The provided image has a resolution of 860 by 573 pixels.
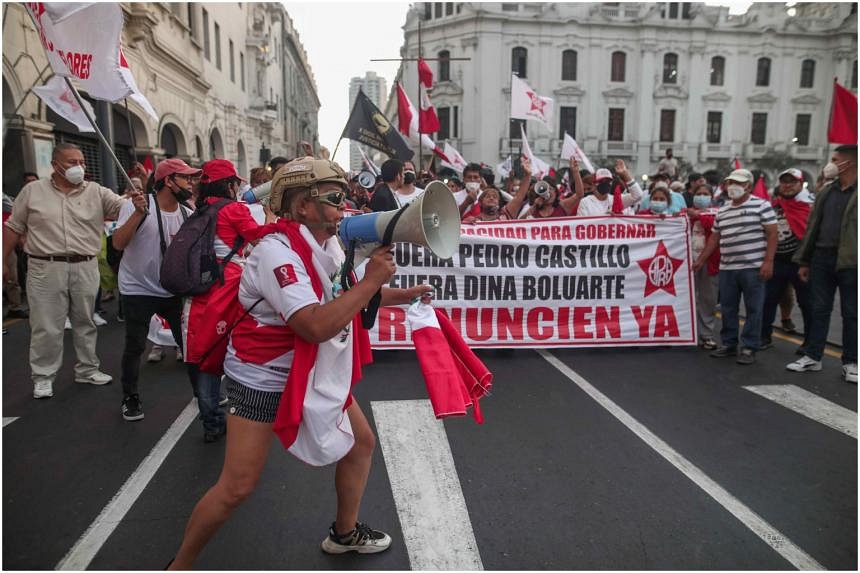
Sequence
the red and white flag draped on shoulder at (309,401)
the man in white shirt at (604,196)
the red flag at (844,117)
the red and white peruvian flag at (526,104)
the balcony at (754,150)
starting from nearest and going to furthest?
the red and white flag draped on shoulder at (309,401), the red flag at (844,117), the man in white shirt at (604,196), the red and white peruvian flag at (526,104), the balcony at (754,150)

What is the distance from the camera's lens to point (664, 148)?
45656 mm

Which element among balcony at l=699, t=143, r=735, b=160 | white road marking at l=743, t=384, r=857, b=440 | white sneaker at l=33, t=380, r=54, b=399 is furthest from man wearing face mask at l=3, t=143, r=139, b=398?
balcony at l=699, t=143, r=735, b=160

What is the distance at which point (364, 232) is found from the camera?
6.44 ft

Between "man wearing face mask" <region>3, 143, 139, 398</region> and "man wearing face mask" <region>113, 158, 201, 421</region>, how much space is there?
1.97 ft

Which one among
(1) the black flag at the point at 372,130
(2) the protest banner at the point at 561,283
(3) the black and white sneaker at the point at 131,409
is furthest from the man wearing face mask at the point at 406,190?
(3) the black and white sneaker at the point at 131,409

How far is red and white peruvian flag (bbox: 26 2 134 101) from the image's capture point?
405cm

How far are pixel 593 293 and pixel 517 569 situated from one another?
4231 millimetres

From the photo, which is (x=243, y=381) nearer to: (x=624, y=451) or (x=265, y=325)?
(x=265, y=325)

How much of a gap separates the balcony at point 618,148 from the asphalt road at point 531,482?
4309 centimetres

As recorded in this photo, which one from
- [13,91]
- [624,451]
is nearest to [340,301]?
[624,451]

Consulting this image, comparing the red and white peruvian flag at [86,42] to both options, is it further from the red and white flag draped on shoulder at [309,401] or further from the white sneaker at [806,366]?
the white sneaker at [806,366]

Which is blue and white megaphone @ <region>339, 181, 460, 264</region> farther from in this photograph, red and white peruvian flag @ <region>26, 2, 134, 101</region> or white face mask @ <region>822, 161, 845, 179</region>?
white face mask @ <region>822, 161, 845, 179</region>

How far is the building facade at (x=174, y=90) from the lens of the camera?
33.2ft

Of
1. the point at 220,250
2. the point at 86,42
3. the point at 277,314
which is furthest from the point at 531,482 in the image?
the point at 86,42
